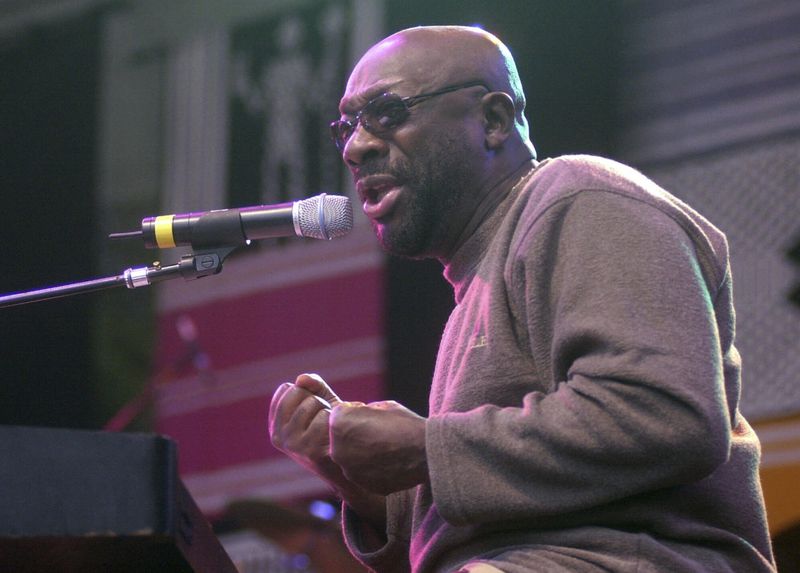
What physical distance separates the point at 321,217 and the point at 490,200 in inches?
12.1

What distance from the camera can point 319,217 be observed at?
2.15 meters

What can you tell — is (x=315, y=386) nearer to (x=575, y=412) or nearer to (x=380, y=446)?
(x=380, y=446)

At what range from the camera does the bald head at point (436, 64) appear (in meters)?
2.31

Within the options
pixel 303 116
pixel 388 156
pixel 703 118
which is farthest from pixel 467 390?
pixel 303 116

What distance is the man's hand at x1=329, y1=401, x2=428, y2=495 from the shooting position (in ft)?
5.86

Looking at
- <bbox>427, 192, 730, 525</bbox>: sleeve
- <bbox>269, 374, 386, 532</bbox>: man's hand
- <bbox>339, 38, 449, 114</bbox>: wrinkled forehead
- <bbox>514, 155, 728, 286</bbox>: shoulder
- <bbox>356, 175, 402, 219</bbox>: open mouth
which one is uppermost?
<bbox>339, 38, 449, 114</bbox>: wrinkled forehead

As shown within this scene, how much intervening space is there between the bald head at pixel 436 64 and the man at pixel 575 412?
0.28m

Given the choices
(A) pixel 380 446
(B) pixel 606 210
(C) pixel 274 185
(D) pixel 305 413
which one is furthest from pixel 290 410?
(C) pixel 274 185

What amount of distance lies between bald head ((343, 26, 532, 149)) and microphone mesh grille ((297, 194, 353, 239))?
0.26 m

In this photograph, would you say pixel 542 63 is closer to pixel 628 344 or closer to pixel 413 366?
pixel 413 366

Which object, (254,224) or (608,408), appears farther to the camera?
(254,224)

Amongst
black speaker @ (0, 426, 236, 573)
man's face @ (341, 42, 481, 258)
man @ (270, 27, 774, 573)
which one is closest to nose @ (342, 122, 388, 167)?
man's face @ (341, 42, 481, 258)

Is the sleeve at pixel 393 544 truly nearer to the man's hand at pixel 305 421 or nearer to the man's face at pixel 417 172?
the man's hand at pixel 305 421

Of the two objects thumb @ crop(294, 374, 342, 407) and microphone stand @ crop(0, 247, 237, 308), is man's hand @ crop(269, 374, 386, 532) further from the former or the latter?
microphone stand @ crop(0, 247, 237, 308)
